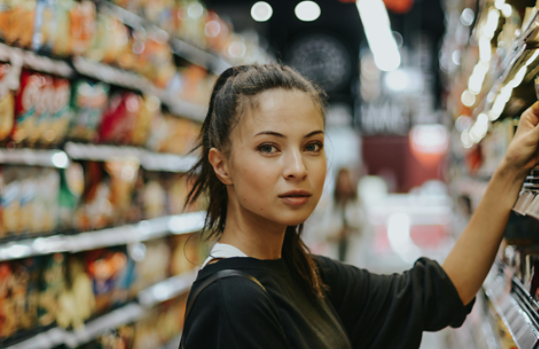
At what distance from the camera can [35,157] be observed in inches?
84.4

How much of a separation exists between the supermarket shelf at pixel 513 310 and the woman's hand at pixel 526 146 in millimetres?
362

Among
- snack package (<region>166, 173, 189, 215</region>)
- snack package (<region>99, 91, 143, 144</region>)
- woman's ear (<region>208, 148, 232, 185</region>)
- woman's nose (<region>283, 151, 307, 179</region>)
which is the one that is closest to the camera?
woman's nose (<region>283, 151, 307, 179</region>)

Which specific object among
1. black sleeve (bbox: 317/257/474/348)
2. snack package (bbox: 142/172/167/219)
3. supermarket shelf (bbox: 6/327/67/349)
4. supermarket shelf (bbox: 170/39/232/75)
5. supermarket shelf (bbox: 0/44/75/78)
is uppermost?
supermarket shelf (bbox: 170/39/232/75)

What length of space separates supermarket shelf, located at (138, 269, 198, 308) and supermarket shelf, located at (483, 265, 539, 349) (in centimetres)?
217

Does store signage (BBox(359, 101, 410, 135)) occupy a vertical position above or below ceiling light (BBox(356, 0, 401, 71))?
below

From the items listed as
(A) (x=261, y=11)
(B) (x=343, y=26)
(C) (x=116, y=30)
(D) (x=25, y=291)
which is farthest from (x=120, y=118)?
(B) (x=343, y=26)

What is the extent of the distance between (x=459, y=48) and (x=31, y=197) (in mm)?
3091

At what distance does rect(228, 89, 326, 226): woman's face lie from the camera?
1.07m

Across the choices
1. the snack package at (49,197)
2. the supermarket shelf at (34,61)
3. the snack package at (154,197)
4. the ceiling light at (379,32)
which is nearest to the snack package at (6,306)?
the snack package at (49,197)

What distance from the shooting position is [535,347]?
38.7 inches

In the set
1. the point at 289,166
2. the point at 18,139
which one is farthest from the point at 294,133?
the point at 18,139

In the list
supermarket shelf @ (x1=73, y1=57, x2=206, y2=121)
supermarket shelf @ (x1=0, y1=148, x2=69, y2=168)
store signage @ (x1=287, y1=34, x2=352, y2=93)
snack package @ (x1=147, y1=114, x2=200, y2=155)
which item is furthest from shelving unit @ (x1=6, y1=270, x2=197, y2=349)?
store signage @ (x1=287, y1=34, x2=352, y2=93)

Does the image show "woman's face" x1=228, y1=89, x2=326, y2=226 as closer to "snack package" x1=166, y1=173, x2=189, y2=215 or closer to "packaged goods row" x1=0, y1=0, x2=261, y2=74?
"packaged goods row" x1=0, y1=0, x2=261, y2=74

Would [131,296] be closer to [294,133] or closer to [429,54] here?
[294,133]
